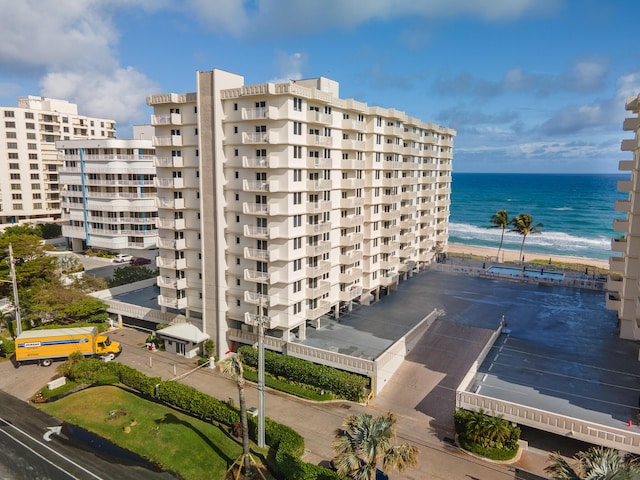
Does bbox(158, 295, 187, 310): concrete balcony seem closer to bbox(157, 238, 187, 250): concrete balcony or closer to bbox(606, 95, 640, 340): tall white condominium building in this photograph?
bbox(157, 238, 187, 250): concrete balcony

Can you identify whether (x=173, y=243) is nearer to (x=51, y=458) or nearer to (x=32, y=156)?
(x=51, y=458)

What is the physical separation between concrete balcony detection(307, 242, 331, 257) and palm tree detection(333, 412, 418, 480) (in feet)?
79.9

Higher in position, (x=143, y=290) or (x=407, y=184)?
(x=407, y=184)

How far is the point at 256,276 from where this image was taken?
45562 mm

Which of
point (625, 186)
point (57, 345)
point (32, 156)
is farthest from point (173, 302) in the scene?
point (32, 156)

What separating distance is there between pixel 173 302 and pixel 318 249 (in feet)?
58.9

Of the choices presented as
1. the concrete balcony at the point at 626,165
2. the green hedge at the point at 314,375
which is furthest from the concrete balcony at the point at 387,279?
the concrete balcony at the point at 626,165

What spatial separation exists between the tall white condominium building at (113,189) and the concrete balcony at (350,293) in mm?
48135

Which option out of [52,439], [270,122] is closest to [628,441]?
[270,122]

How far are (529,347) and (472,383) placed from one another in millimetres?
11860

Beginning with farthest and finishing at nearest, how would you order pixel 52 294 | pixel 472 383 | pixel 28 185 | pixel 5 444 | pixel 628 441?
pixel 28 185 → pixel 52 294 → pixel 472 383 → pixel 5 444 → pixel 628 441

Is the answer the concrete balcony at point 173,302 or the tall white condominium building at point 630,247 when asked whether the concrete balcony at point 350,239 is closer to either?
the concrete balcony at point 173,302

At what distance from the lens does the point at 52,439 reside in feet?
113

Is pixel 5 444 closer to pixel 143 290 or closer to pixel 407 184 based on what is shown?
pixel 143 290
